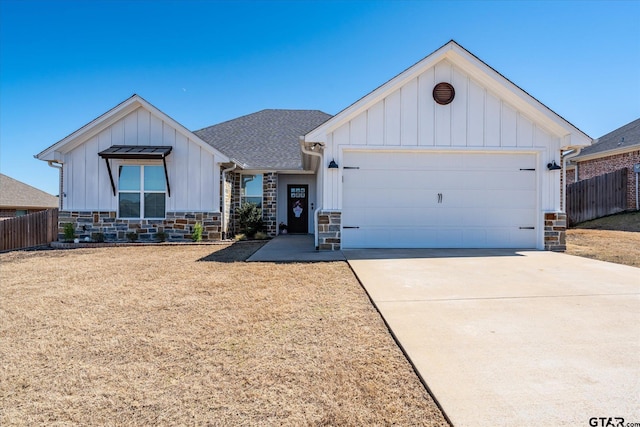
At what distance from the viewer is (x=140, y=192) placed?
10.8 m

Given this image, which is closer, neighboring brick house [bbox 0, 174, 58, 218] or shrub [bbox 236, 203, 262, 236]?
Answer: shrub [bbox 236, 203, 262, 236]

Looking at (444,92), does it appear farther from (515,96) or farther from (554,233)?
(554,233)

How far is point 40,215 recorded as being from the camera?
1070 cm

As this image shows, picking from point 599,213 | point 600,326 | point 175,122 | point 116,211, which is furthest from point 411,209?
point 599,213

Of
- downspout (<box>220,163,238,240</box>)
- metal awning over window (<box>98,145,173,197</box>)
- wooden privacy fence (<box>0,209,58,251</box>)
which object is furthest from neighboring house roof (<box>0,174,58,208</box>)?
downspout (<box>220,163,238,240</box>)

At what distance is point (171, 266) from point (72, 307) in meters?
2.48

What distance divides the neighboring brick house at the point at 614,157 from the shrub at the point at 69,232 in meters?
21.4

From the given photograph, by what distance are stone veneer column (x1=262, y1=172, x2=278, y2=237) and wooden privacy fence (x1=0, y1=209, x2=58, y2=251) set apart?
7.18m

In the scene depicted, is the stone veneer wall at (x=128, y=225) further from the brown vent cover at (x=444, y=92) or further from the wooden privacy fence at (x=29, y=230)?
the brown vent cover at (x=444, y=92)

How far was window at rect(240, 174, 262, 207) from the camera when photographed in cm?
1353

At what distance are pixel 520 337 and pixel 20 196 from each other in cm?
3029

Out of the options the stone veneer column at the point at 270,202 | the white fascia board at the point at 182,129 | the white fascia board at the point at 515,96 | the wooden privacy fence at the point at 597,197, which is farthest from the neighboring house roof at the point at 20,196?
the wooden privacy fence at the point at 597,197

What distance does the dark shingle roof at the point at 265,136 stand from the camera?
44.9ft

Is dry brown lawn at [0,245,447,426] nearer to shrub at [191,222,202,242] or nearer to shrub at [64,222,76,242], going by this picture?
shrub at [191,222,202,242]
